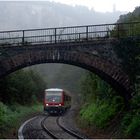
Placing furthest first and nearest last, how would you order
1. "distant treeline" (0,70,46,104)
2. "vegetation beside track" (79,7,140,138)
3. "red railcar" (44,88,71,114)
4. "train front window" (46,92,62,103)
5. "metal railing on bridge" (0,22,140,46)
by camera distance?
"train front window" (46,92,62,103), "red railcar" (44,88,71,114), "distant treeline" (0,70,46,104), "metal railing on bridge" (0,22,140,46), "vegetation beside track" (79,7,140,138)

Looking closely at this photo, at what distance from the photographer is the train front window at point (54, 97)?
53638 mm

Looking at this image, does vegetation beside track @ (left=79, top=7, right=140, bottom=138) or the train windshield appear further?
Result: the train windshield

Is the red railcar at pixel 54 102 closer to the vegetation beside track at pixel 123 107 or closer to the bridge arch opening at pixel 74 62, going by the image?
the vegetation beside track at pixel 123 107

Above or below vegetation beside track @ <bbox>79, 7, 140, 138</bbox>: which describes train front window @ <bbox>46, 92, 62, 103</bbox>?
below

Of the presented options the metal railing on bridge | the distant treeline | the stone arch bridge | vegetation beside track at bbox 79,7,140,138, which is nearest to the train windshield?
the distant treeline

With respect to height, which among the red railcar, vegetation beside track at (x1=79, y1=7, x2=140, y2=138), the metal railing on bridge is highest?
the metal railing on bridge

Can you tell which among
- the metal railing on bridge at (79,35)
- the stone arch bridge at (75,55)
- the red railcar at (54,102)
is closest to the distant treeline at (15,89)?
the red railcar at (54,102)

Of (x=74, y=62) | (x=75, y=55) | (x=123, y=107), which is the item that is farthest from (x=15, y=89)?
(x=75, y=55)

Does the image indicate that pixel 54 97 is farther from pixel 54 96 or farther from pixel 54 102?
pixel 54 102

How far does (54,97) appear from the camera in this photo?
5412 centimetres

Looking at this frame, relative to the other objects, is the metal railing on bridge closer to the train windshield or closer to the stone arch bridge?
the stone arch bridge

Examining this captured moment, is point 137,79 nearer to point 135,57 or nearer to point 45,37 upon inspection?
point 135,57

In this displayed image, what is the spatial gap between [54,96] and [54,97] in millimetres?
158

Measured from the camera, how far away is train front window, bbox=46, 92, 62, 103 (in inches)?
2112
